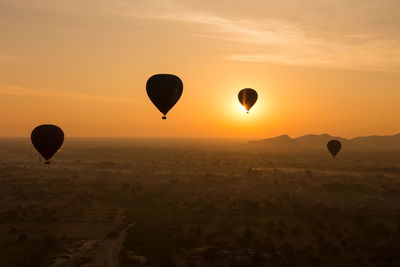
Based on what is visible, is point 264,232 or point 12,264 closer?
point 12,264

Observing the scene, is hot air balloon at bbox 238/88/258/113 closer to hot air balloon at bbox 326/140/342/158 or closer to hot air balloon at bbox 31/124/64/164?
hot air balloon at bbox 31/124/64/164

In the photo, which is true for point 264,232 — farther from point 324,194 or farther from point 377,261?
point 324,194

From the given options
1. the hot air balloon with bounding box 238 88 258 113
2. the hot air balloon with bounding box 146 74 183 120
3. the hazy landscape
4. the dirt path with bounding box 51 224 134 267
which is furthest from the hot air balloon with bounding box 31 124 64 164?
the hot air balloon with bounding box 238 88 258 113

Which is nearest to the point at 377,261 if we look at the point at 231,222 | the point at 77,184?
the point at 231,222

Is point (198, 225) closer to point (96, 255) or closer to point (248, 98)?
point (96, 255)

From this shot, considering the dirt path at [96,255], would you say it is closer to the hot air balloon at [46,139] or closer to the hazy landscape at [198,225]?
the hazy landscape at [198,225]
